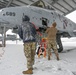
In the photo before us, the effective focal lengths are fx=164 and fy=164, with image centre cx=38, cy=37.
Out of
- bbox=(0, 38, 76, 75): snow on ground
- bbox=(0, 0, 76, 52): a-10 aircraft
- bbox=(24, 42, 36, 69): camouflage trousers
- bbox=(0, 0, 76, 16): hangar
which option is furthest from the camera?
bbox=(0, 0, 76, 16): hangar

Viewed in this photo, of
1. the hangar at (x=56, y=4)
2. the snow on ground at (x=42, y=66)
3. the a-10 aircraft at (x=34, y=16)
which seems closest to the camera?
the snow on ground at (x=42, y=66)

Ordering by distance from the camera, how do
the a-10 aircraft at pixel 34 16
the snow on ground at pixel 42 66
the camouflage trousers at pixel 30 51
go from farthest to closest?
the a-10 aircraft at pixel 34 16 < the camouflage trousers at pixel 30 51 < the snow on ground at pixel 42 66

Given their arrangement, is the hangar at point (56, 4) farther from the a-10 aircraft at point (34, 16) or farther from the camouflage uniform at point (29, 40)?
the camouflage uniform at point (29, 40)

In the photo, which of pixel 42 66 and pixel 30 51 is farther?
pixel 42 66

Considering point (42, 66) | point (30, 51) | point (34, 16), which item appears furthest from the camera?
point (34, 16)

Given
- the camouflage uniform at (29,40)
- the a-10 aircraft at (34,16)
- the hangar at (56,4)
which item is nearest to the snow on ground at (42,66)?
the camouflage uniform at (29,40)

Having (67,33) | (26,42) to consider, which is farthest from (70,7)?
(26,42)

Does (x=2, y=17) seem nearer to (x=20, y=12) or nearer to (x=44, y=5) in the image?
(x=20, y=12)

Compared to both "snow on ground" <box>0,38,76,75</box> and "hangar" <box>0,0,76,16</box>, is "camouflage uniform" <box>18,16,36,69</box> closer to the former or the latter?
"snow on ground" <box>0,38,76,75</box>

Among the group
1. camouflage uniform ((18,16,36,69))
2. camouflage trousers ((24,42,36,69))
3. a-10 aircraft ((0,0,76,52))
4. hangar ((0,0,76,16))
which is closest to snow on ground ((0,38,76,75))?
camouflage trousers ((24,42,36,69))

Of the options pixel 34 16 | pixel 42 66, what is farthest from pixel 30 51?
pixel 34 16

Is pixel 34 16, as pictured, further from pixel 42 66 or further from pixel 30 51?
pixel 30 51

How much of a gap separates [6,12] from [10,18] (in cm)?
A: 33

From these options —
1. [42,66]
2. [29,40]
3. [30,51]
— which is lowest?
[42,66]
